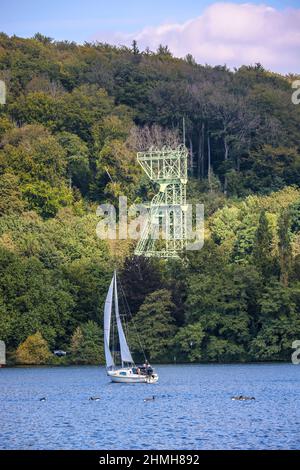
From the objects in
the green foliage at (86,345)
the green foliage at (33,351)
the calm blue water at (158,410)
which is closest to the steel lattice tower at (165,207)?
the green foliage at (86,345)

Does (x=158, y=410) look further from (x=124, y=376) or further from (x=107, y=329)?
(x=107, y=329)

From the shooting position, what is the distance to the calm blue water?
173 ft

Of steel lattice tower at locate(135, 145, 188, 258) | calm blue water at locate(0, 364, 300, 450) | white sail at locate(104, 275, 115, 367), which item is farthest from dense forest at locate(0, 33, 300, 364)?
white sail at locate(104, 275, 115, 367)

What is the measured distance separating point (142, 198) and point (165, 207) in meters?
6.49

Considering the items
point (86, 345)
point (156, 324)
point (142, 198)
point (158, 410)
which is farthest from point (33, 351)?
point (158, 410)

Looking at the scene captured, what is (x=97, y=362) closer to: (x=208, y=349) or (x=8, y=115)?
(x=208, y=349)

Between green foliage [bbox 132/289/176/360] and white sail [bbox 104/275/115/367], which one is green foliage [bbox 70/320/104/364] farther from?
white sail [bbox 104/275/115/367]

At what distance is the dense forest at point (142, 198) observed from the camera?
9275 cm

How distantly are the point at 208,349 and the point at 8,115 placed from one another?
1585 inches

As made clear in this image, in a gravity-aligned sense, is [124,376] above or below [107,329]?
below

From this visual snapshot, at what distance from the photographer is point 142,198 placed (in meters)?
113

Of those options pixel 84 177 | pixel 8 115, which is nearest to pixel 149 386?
pixel 84 177

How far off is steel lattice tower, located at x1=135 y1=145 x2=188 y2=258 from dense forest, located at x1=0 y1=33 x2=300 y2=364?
70.1 inches

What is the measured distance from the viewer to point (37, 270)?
96375mm
